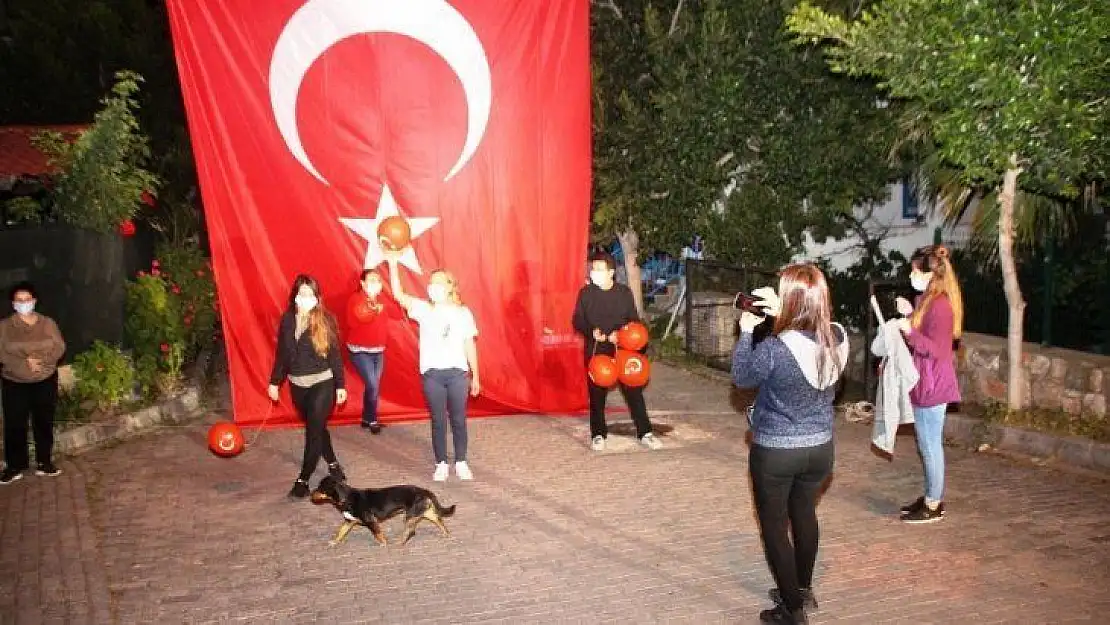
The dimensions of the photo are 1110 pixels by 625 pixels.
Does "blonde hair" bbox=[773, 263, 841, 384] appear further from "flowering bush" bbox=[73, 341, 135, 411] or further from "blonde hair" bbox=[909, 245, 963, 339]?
"flowering bush" bbox=[73, 341, 135, 411]

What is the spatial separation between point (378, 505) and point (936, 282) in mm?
4165

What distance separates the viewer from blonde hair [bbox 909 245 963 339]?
22.9ft

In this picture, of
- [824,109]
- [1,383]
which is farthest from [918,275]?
[1,383]

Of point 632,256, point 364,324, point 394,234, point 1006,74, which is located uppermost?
point 1006,74

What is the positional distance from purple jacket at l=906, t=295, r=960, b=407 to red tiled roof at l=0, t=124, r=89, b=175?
1259 cm

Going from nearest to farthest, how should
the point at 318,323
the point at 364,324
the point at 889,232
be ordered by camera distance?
the point at 318,323, the point at 364,324, the point at 889,232

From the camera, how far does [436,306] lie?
835 cm

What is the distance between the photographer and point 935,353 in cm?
701

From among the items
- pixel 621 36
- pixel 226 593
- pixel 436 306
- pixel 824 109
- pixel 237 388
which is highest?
pixel 621 36

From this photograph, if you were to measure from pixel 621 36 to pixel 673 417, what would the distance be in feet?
19.3

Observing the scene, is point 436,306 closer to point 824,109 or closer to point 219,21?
point 219,21

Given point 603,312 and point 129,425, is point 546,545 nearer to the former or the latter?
point 603,312

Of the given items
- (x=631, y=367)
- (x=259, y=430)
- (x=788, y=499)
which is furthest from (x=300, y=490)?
(x=788, y=499)

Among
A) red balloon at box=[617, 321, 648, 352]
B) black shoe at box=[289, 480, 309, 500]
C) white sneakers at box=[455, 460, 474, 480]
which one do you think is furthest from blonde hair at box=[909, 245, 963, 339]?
black shoe at box=[289, 480, 309, 500]
